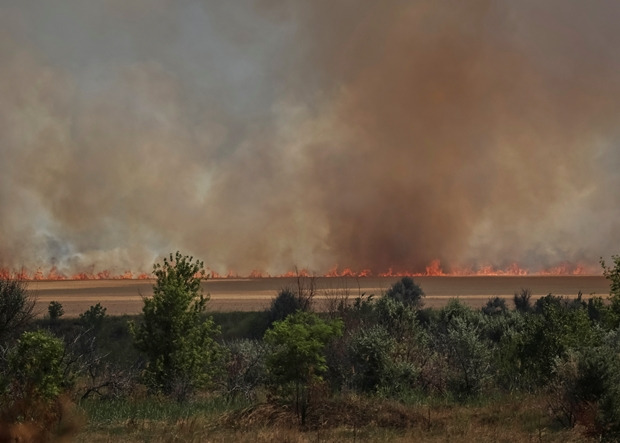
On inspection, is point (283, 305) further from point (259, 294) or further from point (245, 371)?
point (259, 294)

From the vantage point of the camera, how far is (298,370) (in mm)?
15539

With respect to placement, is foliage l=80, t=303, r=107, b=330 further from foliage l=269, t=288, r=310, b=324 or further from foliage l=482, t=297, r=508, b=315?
foliage l=482, t=297, r=508, b=315

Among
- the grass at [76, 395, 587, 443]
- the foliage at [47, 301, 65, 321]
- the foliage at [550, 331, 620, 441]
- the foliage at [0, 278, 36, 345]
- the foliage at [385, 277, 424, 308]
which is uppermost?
the foliage at [385, 277, 424, 308]

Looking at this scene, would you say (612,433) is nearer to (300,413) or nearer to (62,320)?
(300,413)

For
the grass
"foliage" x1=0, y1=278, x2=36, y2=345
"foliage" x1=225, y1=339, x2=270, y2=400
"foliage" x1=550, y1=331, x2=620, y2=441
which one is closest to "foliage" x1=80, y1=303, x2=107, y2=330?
"foliage" x1=225, y1=339, x2=270, y2=400

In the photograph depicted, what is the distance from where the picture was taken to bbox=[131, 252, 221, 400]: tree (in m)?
20.3

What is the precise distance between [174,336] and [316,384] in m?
6.62

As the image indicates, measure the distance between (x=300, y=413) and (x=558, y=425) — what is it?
615 centimetres

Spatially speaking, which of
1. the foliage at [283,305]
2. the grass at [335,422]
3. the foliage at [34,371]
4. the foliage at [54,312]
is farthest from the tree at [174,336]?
the foliage at [54,312]

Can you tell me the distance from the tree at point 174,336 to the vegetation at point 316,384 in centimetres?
4

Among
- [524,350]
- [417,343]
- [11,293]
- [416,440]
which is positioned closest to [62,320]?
[11,293]

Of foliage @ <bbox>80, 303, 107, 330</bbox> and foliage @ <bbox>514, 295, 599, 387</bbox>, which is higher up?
foliage @ <bbox>80, 303, 107, 330</bbox>

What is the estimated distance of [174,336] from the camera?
67.6ft

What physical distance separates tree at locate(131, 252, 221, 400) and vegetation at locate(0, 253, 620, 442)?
1.6 inches
